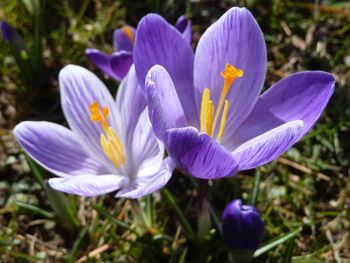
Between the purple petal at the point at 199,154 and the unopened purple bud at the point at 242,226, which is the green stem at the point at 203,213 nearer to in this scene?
the unopened purple bud at the point at 242,226

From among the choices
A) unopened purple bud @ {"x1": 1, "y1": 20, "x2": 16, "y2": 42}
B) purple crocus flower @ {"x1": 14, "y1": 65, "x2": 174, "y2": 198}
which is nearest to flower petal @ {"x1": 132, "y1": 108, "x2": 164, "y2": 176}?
purple crocus flower @ {"x1": 14, "y1": 65, "x2": 174, "y2": 198}

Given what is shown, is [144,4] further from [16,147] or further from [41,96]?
[16,147]

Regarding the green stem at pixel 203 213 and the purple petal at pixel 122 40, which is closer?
the green stem at pixel 203 213

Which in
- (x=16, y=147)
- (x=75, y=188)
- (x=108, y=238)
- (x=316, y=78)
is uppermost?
(x=316, y=78)

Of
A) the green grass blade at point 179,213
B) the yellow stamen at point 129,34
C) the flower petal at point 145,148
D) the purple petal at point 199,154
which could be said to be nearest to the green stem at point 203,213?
the green grass blade at point 179,213

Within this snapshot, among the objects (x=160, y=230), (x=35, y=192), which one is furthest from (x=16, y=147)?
(x=160, y=230)

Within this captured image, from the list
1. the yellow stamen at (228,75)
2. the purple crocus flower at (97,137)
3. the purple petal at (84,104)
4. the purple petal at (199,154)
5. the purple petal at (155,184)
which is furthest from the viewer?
the purple petal at (84,104)

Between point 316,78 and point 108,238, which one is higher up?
point 316,78
